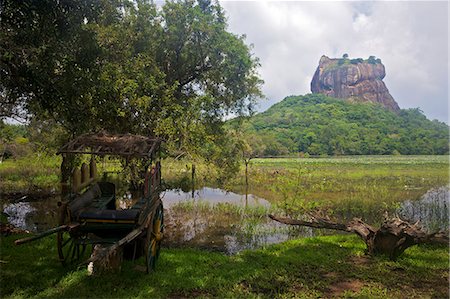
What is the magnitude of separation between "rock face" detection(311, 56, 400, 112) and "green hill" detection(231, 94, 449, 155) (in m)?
35.2

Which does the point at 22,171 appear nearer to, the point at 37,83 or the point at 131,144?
the point at 37,83

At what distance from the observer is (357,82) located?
146875 millimetres

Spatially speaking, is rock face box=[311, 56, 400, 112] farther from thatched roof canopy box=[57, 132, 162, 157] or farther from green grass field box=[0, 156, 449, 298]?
thatched roof canopy box=[57, 132, 162, 157]

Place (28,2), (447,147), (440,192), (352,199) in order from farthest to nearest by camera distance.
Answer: (447,147)
(440,192)
(352,199)
(28,2)

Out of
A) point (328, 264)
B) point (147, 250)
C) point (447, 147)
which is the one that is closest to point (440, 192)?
point (328, 264)

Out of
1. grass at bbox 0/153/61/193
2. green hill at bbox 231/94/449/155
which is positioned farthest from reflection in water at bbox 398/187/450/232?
green hill at bbox 231/94/449/155

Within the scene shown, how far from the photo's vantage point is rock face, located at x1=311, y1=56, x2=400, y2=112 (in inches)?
5659

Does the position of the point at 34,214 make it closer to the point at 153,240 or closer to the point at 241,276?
the point at 153,240

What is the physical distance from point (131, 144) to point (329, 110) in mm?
106896

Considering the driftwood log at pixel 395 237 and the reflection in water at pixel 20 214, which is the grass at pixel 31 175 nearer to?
the reflection in water at pixel 20 214

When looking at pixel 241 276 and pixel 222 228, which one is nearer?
pixel 241 276

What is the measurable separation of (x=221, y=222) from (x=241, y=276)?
8070 millimetres

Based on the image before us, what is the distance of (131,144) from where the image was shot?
7.68 m

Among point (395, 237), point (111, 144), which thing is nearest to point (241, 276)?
point (111, 144)
